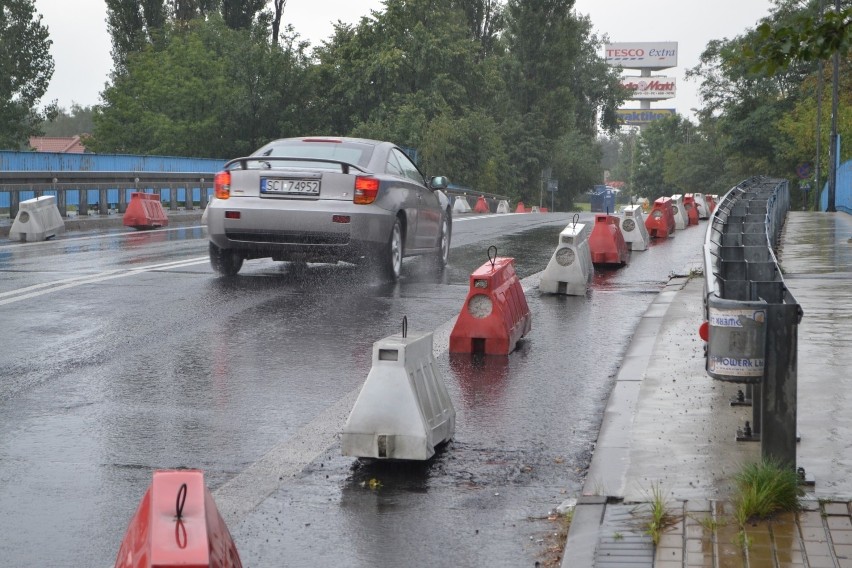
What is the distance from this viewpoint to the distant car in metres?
13.4

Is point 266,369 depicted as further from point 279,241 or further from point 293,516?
point 279,241

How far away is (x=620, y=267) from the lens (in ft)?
57.2

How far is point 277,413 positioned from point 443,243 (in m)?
9.58

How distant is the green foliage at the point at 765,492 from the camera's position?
5023 mm

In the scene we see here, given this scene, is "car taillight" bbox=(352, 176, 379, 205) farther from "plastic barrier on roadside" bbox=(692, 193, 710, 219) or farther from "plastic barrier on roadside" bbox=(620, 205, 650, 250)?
"plastic barrier on roadside" bbox=(692, 193, 710, 219)

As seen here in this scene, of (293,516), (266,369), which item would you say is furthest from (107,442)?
(266,369)

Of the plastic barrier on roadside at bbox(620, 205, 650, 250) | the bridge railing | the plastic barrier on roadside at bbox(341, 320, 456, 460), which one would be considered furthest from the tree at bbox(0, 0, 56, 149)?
the plastic barrier on roadside at bbox(341, 320, 456, 460)

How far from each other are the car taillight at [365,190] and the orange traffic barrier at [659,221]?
1185 centimetres

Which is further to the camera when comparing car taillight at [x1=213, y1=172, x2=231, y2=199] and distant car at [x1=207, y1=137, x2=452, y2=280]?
car taillight at [x1=213, y1=172, x2=231, y2=199]

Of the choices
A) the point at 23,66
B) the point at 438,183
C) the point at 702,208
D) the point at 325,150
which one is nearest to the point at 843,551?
the point at 325,150

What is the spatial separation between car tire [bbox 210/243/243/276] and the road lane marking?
0.91m

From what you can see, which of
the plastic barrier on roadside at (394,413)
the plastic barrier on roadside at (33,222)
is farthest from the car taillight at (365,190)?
the plastic barrier on roadside at (33,222)

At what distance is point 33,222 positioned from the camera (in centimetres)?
1995

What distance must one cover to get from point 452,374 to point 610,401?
1528 mm
